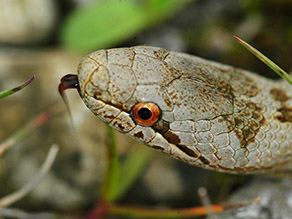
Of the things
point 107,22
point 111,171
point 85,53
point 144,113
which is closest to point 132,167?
point 111,171

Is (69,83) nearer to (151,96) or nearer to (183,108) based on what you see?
(151,96)

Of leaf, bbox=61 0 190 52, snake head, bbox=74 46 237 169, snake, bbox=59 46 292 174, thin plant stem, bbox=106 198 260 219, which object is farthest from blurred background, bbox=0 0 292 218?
snake head, bbox=74 46 237 169

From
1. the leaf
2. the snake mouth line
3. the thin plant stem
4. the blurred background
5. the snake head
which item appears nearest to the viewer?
the snake head

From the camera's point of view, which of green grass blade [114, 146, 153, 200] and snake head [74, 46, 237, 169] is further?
green grass blade [114, 146, 153, 200]

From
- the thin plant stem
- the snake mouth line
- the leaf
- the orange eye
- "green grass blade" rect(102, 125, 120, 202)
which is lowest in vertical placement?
the thin plant stem

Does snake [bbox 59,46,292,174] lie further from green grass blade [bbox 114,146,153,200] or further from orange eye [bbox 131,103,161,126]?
green grass blade [bbox 114,146,153,200]

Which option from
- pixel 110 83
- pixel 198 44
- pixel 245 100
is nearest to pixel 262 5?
pixel 198 44

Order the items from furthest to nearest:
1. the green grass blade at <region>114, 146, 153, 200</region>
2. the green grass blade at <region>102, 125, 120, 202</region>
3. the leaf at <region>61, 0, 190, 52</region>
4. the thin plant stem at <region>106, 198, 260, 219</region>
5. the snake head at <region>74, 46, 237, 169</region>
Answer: the leaf at <region>61, 0, 190, 52</region>
the green grass blade at <region>114, 146, 153, 200</region>
the thin plant stem at <region>106, 198, 260, 219</region>
the green grass blade at <region>102, 125, 120, 202</region>
the snake head at <region>74, 46, 237, 169</region>

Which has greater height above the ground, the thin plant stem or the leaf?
the leaf

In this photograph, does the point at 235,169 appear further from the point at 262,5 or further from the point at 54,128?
the point at 262,5
